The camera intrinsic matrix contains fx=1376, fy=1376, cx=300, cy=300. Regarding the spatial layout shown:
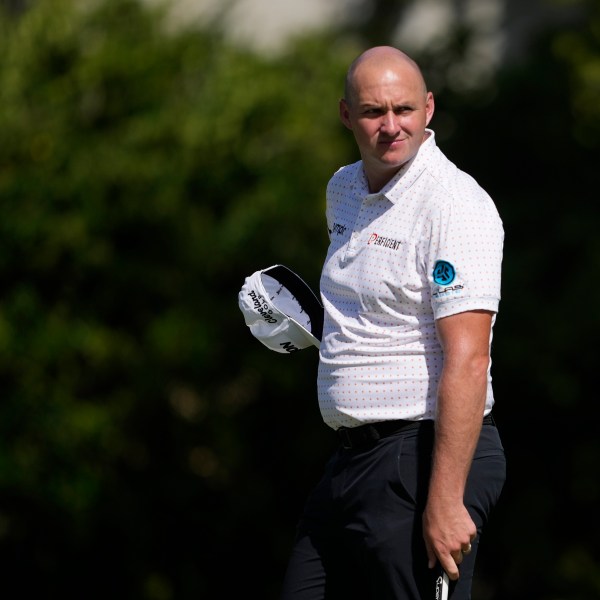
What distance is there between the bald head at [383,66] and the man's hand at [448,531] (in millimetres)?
928

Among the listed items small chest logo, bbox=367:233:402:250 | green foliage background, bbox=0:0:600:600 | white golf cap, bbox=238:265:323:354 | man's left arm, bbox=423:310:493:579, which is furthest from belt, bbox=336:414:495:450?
green foliage background, bbox=0:0:600:600

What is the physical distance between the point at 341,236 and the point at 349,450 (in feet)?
1.64

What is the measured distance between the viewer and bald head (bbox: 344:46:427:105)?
306 centimetres

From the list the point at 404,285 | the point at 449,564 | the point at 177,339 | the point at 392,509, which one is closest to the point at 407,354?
the point at 404,285

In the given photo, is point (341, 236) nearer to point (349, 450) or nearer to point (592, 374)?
point (349, 450)

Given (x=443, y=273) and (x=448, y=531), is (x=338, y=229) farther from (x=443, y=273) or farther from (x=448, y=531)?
(x=448, y=531)

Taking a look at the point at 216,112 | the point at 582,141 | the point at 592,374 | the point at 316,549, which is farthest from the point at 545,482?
the point at 316,549

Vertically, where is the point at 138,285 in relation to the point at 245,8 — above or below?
below

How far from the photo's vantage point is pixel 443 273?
2926 millimetres

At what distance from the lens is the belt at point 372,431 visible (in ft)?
10.1

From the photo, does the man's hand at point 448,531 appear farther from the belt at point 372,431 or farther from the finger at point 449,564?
the belt at point 372,431

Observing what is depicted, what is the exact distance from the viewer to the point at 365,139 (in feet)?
10.2

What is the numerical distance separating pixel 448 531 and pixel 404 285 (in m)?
0.54

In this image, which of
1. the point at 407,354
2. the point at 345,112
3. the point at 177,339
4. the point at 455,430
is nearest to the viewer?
the point at 455,430
